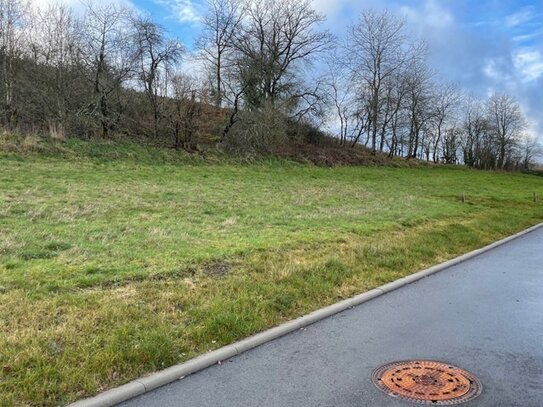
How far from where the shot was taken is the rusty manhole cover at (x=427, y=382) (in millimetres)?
3795

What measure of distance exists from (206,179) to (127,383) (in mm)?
17753

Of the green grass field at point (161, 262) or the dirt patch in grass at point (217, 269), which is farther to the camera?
→ the dirt patch in grass at point (217, 269)

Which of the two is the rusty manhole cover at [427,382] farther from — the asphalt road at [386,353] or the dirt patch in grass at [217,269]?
the dirt patch in grass at [217,269]

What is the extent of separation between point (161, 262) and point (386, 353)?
3.89 m

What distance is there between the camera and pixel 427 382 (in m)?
4.06

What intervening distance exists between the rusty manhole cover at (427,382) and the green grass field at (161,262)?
1.59 meters

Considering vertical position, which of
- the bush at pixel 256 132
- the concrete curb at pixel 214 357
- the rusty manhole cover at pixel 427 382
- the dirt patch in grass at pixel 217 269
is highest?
the bush at pixel 256 132

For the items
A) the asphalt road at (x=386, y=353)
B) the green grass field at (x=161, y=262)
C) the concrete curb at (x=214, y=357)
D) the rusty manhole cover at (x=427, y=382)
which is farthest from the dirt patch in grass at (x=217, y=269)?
the rusty manhole cover at (x=427, y=382)

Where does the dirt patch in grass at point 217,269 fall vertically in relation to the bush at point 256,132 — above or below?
below

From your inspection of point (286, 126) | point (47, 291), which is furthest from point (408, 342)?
point (286, 126)

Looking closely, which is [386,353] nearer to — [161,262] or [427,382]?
[427,382]

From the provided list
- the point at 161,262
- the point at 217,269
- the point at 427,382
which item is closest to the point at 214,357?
the point at 427,382

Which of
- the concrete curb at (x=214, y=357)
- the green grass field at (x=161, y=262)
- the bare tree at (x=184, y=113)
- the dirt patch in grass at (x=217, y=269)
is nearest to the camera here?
the concrete curb at (x=214, y=357)

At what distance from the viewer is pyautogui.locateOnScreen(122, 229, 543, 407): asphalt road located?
150 inches
